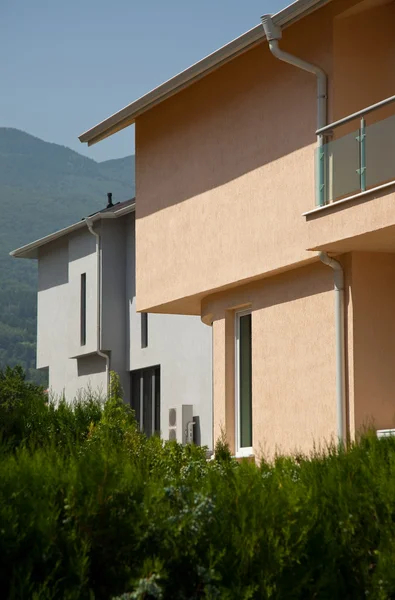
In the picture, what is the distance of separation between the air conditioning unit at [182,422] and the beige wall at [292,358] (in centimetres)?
1081

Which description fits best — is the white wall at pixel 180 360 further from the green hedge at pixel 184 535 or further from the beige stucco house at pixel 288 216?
the green hedge at pixel 184 535

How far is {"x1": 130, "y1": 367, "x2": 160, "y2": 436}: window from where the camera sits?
107ft

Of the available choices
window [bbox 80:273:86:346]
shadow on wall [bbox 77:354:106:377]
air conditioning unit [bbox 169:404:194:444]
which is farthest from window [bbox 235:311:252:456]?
window [bbox 80:273:86:346]

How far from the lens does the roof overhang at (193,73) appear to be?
14.9 metres

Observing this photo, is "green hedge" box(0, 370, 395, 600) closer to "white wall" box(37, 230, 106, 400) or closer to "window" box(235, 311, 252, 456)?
"window" box(235, 311, 252, 456)

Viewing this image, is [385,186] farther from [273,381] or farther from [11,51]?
[11,51]

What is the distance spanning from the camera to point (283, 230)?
638 inches

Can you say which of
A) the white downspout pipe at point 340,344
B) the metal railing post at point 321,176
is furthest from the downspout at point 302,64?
the white downspout pipe at point 340,344

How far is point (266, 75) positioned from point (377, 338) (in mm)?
4286

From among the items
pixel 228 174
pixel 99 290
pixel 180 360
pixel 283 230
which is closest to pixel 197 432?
pixel 180 360

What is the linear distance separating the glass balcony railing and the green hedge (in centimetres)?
596

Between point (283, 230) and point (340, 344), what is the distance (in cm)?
213

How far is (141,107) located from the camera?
19.2m

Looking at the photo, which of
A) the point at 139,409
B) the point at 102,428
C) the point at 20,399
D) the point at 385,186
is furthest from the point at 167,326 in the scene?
the point at 385,186
